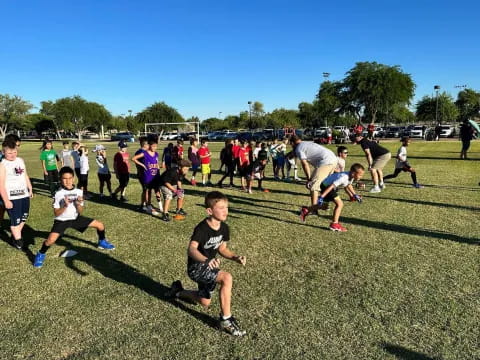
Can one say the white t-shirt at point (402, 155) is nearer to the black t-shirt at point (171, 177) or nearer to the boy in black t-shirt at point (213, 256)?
the black t-shirt at point (171, 177)

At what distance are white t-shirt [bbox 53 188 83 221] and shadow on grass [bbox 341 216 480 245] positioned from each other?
4834 millimetres

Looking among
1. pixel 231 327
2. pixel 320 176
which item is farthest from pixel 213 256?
pixel 320 176

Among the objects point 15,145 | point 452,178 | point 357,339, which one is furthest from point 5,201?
point 452,178

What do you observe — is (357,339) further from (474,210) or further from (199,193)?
(199,193)

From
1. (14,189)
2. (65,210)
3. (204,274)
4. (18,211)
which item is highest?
(14,189)

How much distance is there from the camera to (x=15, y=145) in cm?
537

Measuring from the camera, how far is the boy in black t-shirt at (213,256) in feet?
10.6

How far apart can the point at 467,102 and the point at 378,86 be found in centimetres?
3710

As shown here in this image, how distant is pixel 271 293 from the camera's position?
413cm

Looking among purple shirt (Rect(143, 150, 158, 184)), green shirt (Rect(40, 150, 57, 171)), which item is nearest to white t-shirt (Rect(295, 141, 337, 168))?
purple shirt (Rect(143, 150, 158, 184))

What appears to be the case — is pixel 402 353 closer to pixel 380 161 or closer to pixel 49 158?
pixel 380 161

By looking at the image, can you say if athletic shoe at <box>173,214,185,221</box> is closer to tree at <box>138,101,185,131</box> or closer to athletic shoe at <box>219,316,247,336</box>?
athletic shoe at <box>219,316,247,336</box>

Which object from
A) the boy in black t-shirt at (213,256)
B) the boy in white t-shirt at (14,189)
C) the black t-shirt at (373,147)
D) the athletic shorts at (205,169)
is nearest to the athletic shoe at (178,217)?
the boy in white t-shirt at (14,189)

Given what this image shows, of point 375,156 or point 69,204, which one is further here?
point 375,156
